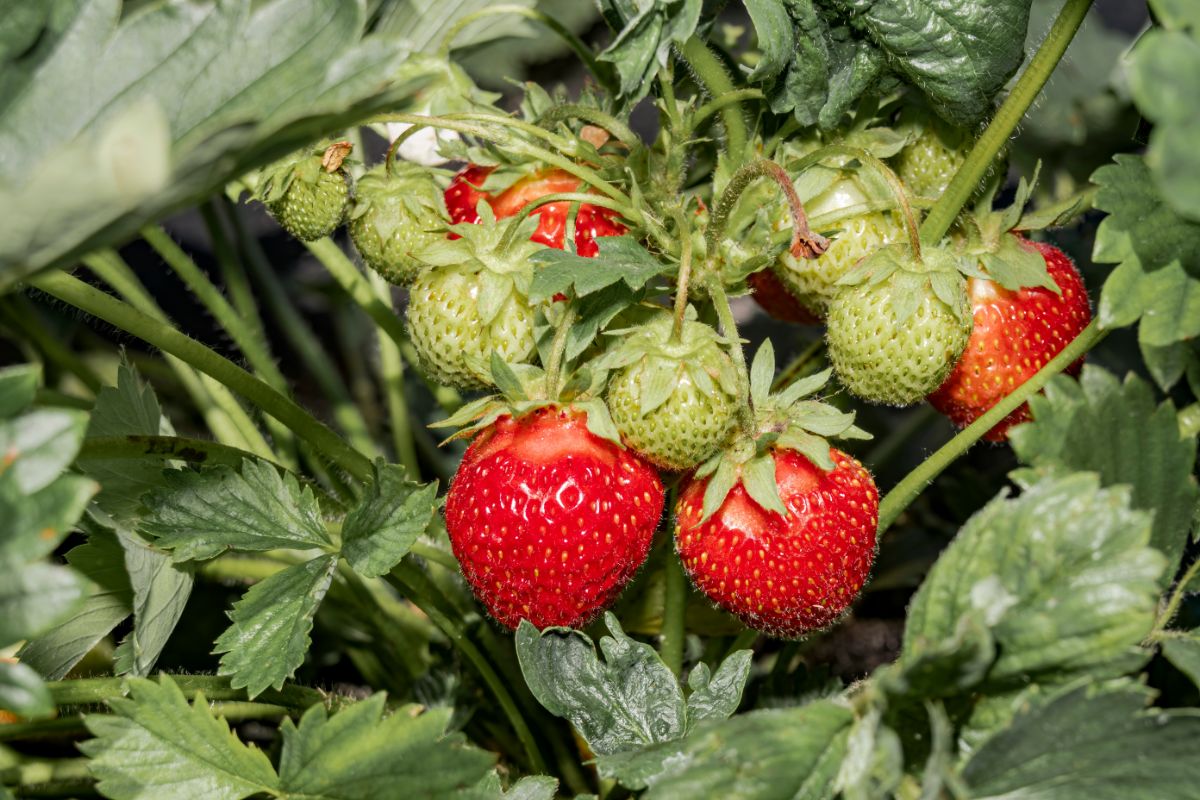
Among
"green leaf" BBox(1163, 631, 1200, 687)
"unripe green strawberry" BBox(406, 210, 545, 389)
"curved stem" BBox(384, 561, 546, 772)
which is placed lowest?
"curved stem" BBox(384, 561, 546, 772)

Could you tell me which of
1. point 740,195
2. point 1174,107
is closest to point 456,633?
point 740,195

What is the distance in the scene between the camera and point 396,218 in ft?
2.82

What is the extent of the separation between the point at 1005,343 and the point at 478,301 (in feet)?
1.15

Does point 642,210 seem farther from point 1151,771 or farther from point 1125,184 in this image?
point 1151,771

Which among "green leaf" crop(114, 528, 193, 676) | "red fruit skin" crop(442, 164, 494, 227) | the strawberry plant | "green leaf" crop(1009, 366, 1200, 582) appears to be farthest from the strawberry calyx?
"green leaf" crop(114, 528, 193, 676)

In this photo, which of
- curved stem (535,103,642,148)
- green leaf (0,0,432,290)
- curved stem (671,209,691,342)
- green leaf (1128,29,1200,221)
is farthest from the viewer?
curved stem (535,103,642,148)

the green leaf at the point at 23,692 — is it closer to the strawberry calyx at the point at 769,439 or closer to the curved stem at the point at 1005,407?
the strawberry calyx at the point at 769,439

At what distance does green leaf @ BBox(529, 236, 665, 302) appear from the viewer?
0.71 m

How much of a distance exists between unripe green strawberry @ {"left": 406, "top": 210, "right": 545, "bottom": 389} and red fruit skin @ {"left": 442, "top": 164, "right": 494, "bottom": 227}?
60mm

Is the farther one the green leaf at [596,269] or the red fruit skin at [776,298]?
the red fruit skin at [776,298]

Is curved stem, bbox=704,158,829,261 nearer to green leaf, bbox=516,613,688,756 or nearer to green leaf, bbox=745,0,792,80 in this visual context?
green leaf, bbox=745,0,792,80

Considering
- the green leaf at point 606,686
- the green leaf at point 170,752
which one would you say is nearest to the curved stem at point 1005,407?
the green leaf at point 606,686

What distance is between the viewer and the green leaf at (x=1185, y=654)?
62cm

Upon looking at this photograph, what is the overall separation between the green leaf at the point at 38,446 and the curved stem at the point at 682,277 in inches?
12.4
